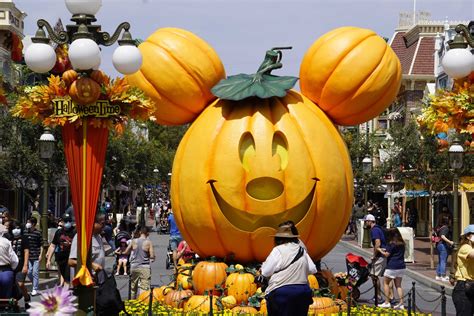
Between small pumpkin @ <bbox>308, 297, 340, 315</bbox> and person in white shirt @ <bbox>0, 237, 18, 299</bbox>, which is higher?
person in white shirt @ <bbox>0, 237, 18, 299</bbox>

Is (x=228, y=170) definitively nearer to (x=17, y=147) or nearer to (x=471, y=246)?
(x=471, y=246)

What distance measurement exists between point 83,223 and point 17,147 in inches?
854

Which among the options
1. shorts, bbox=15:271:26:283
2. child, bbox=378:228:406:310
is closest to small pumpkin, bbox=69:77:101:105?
shorts, bbox=15:271:26:283

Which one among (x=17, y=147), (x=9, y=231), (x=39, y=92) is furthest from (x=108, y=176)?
(x=39, y=92)

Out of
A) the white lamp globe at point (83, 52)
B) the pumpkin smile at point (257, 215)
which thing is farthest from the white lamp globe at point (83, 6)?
the pumpkin smile at point (257, 215)

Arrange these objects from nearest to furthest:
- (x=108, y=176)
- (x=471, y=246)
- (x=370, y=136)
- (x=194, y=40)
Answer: (x=471, y=246) → (x=194, y=40) → (x=108, y=176) → (x=370, y=136)

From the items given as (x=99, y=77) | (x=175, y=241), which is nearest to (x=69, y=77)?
(x=99, y=77)

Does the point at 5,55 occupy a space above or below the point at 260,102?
above

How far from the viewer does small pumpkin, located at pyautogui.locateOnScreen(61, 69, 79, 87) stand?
8.62 metres

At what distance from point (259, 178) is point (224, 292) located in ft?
4.87

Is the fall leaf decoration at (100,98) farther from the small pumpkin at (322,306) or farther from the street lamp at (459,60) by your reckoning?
the small pumpkin at (322,306)

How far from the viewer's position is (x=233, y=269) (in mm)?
11023

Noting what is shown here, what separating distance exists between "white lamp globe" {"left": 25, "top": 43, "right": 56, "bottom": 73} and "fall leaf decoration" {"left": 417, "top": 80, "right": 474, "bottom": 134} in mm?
3750

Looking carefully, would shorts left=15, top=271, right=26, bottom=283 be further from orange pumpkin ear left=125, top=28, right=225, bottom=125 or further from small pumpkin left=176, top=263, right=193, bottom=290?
orange pumpkin ear left=125, top=28, right=225, bottom=125
